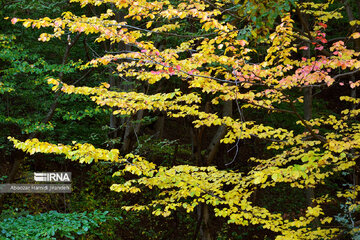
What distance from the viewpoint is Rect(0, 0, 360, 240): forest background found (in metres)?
3.79

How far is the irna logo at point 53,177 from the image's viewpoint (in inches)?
351

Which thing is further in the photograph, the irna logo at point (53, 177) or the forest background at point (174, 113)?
the irna logo at point (53, 177)

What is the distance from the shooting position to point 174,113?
6.57 meters

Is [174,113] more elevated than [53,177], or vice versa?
[174,113]

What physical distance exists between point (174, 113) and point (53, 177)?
491 cm

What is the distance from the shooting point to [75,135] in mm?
9523

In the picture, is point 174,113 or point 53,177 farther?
point 53,177

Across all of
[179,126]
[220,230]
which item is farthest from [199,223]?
[179,126]

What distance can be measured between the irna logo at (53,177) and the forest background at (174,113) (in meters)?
0.34

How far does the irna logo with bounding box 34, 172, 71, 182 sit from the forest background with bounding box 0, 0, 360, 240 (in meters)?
0.34

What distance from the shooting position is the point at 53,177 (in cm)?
919

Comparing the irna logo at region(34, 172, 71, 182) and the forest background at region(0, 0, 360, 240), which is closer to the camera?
the forest background at region(0, 0, 360, 240)

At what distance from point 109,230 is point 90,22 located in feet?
18.9

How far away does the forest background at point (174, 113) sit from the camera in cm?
379
